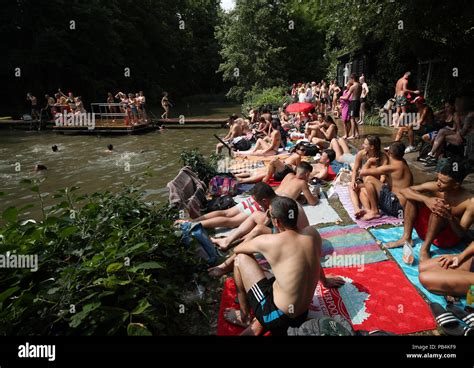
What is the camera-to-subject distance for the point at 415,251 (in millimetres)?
4531

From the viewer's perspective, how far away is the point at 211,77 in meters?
48.5

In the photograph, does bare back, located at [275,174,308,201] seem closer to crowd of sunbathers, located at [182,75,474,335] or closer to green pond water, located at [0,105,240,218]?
crowd of sunbathers, located at [182,75,474,335]

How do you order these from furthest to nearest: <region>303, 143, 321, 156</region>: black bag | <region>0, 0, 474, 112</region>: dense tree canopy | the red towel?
1. <region>0, 0, 474, 112</region>: dense tree canopy
2. <region>303, 143, 321, 156</region>: black bag
3. the red towel

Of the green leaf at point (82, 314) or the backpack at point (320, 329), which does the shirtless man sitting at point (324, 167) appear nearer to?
the backpack at point (320, 329)

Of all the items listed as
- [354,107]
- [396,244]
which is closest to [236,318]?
[396,244]

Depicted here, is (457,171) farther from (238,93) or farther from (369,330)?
(238,93)

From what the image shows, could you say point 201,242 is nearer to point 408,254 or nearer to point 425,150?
point 408,254

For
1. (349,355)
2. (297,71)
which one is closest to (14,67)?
(297,71)

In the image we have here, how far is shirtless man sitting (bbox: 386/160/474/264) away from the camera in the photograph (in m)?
3.90

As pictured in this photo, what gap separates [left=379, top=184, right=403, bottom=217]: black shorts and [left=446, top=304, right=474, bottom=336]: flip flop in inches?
86.2

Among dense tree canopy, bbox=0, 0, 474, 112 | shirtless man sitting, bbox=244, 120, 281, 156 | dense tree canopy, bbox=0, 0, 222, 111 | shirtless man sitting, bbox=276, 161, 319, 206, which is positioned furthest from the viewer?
dense tree canopy, bbox=0, 0, 222, 111

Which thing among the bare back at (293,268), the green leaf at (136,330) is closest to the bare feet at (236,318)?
the bare back at (293,268)

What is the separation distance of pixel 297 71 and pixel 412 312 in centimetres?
3473

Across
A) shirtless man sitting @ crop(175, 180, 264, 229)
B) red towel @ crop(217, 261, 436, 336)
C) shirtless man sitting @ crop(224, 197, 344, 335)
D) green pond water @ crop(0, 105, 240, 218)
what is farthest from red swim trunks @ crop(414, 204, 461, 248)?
green pond water @ crop(0, 105, 240, 218)
